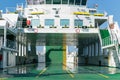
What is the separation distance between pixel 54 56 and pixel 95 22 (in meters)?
28.0

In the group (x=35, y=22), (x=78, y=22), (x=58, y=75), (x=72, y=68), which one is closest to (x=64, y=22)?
(x=78, y=22)

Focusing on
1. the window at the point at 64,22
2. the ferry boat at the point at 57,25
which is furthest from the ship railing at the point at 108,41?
the window at the point at 64,22

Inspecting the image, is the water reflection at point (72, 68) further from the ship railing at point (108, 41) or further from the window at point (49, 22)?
the window at point (49, 22)

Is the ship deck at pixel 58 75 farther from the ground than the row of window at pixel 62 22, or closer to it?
closer to it

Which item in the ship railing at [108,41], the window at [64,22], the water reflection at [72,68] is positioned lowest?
the water reflection at [72,68]

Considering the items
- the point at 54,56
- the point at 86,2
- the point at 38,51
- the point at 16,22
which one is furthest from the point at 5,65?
the point at 38,51

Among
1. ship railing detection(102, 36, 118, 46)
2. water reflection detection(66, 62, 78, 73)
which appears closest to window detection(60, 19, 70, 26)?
water reflection detection(66, 62, 78, 73)

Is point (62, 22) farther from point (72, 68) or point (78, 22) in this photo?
point (72, 68)

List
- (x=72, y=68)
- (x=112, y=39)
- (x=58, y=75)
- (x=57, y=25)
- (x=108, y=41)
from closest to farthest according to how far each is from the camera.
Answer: (x=58, y=75) → (x=72, y=68) → (x=112, y=39) → (x=108, y=41) → (x=57, y=25)

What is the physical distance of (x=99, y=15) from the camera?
44094 millimetres

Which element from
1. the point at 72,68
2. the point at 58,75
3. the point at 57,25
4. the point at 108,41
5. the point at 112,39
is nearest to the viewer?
the point at 58,75

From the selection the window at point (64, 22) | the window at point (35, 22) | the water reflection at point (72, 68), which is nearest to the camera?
the water reflection at point (72, 68)

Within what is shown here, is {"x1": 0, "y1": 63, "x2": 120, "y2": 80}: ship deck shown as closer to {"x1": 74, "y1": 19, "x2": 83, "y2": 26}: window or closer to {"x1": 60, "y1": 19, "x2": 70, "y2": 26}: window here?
{"x1": 60, "y1": 19, "x2": 70, "y2": 26}: window

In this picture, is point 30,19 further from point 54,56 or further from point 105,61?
point 54,56
